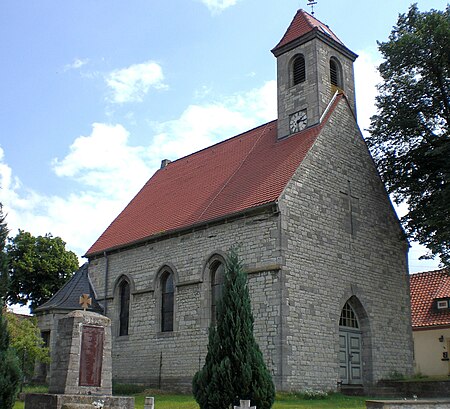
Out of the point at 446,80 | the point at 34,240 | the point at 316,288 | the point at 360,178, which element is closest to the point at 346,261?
the point at 316,288

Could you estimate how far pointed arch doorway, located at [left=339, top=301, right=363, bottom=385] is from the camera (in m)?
21.5

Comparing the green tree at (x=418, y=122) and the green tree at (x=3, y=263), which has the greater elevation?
the green tree at (x=418, y=122)

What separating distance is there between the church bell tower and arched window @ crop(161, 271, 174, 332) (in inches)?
297

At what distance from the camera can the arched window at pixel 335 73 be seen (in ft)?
83.3

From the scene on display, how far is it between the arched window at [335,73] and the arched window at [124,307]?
12.6 m

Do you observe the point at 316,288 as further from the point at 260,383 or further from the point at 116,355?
the point at 116,355

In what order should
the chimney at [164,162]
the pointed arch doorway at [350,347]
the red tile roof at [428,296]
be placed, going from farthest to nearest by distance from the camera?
the chimney at [164,162], the red tile roof at [428,296], the pointed arch doorway at [350,347]

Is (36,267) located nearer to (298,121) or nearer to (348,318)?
(298,121)

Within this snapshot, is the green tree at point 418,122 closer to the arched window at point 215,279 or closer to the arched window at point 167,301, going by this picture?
the arched window at point 215,279

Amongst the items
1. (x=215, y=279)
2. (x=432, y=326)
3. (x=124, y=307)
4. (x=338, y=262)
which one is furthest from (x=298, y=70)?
(x=432, y=326)

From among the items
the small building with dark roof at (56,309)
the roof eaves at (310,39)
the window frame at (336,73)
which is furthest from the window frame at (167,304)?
the roof eaves at (310,39)

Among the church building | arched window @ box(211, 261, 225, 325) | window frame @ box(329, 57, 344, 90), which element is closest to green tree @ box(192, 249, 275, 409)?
the church building

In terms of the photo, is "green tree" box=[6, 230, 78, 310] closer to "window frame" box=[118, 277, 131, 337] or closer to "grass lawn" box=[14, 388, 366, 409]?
"window frame" box=[118, 277, 131, 337]

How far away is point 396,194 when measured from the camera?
82.9 feet
